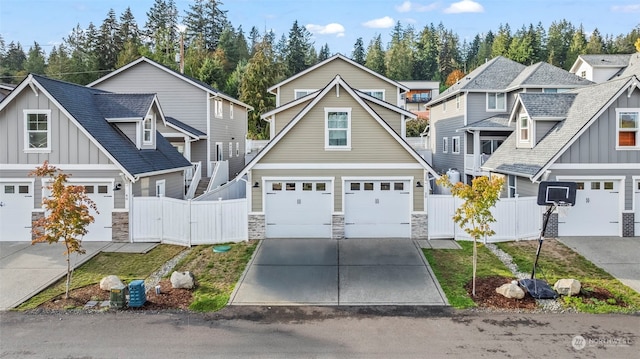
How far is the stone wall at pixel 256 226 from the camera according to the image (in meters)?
16.2

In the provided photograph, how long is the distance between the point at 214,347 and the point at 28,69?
68.7m

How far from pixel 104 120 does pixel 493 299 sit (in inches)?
638

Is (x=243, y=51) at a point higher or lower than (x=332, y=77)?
higher

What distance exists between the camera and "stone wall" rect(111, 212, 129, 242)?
52.7ft

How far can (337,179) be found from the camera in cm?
1627

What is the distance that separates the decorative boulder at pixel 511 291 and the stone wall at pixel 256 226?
8861mm

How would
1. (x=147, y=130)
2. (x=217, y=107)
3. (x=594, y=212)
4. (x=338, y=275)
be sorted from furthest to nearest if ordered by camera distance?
(x=217, y=107) → (x=147, y=130) → (x=594, y=212) → (x=338, y=275)

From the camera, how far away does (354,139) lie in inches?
637

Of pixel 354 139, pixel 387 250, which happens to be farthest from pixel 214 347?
pixel 354 139

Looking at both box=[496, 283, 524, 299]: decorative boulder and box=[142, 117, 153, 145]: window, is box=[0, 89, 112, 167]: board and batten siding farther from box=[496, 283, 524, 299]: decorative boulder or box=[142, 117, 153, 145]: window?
box=[496, 283, 524, 299]: decorative boulder

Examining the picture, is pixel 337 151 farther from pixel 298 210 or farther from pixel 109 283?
pixel 109 283

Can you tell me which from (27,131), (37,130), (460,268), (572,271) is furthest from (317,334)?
(27,131)

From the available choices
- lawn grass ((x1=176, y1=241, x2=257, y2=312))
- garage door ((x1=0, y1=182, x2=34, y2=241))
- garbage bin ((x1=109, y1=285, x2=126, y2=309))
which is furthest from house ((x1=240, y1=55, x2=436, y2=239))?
garage door ((x1=0, y1=182, x2=34, y2=241))

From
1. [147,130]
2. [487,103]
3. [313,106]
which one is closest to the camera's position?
[313,106]
